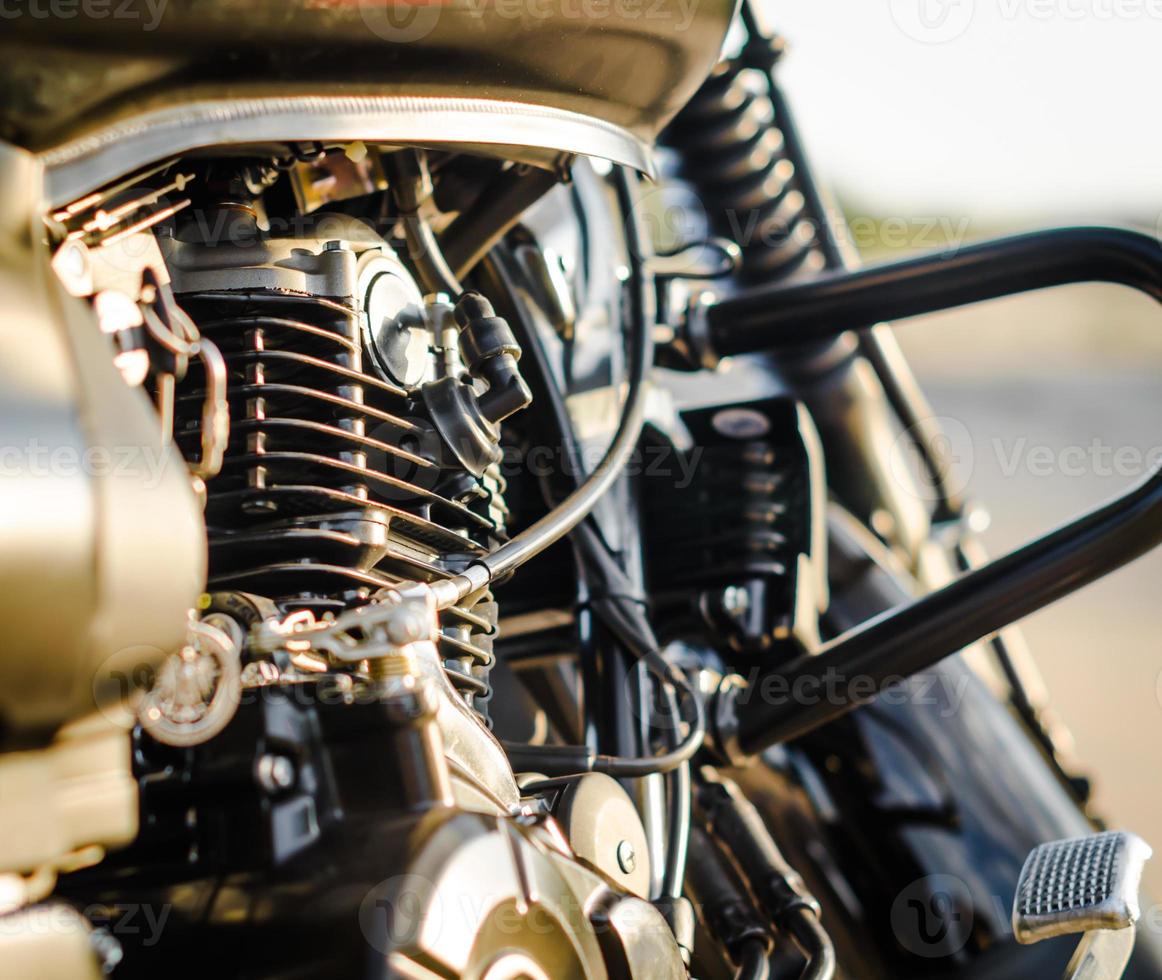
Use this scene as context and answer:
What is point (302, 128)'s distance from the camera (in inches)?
29.3

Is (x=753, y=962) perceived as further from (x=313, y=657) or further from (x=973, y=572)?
(x=313, y=657)

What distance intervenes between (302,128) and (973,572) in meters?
0.81

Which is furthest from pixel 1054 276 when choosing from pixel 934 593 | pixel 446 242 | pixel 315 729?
pixel 315 729

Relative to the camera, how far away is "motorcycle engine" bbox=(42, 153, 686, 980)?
0.72 metres

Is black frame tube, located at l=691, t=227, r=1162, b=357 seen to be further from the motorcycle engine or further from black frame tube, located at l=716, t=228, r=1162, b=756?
the motorcycle engine

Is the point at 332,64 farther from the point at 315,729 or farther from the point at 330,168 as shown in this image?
the point at 315,729

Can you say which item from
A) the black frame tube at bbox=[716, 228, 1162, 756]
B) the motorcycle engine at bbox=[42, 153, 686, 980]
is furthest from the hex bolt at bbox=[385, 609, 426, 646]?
the black frame tube at bbox=[716, 228, 1162, 756]

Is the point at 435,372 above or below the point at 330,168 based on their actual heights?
→ below

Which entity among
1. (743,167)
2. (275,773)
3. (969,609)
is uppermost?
(743,167)

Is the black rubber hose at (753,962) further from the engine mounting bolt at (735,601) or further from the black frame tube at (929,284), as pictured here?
the black frame tube at (929,284)

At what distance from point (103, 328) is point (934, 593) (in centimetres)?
85

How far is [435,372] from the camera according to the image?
3.18 ft

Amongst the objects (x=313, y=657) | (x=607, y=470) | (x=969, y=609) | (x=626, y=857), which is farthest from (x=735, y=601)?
(x=313, y=657)

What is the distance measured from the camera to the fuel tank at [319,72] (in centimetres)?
66
